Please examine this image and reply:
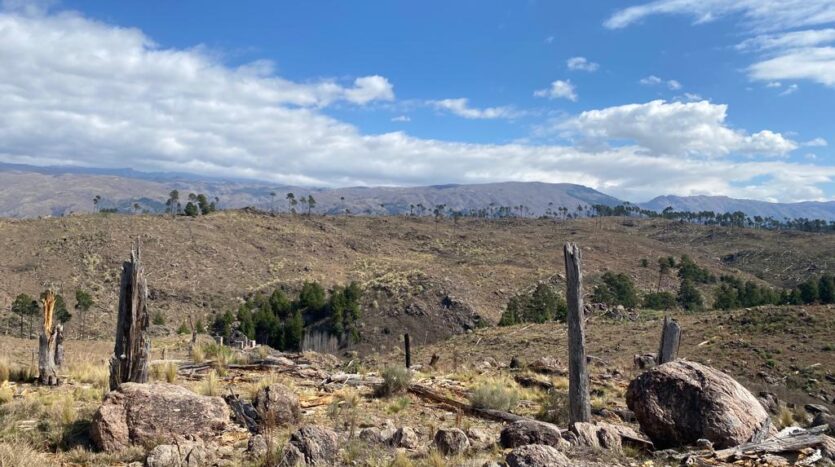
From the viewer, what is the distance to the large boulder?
9005mm

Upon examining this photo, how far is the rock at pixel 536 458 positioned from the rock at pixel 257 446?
139 inches

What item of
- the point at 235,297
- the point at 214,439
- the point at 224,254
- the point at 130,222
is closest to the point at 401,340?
the point at 235,297

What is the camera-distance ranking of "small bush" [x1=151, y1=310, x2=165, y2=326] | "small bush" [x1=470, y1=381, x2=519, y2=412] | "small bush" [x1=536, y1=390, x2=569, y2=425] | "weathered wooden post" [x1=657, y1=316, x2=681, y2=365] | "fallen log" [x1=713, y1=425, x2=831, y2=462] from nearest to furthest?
1. "fallen log" [x1=713, y1=425, x2=831, y2=462]
2. "small bush" [x1=536, y1=390, x2=569, y2=425]
3. "small bush" [x1=470, y1=381, x2=519, y2=412]
4. "weathered wooden post" [x1=657, y1=316, x2=681, y2=365]
5. "small bush" [x1=151, y1=310, x2=165, y2=326]

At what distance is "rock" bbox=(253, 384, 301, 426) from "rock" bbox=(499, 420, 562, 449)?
150 inches

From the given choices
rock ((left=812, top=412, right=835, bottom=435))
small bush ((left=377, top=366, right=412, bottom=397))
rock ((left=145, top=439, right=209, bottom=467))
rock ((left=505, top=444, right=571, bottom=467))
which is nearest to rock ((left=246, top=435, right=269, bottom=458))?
rock ((left=145, top=439, right=209, bottom=467))

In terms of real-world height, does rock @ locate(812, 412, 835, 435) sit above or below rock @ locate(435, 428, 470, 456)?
below

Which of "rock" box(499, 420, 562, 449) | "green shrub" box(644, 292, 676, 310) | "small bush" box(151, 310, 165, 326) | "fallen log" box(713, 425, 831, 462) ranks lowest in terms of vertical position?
"small bush" box(151, 310, 165, 326)

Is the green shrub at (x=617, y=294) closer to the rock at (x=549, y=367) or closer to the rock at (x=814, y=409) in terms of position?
the rock at (x=549, y=367)

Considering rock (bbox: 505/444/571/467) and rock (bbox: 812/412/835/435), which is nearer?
rock (bbox: 505/444/571/467)

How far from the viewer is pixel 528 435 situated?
29.2 ft

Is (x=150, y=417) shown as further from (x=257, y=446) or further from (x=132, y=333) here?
(x=132, y=333)

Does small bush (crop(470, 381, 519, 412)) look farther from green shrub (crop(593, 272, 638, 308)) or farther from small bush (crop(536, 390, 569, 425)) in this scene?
green shrub (crop(593, 272, 638, 308))

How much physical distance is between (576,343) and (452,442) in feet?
12.2

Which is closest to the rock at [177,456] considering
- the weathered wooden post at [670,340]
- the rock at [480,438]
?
the rock at [480,438]
